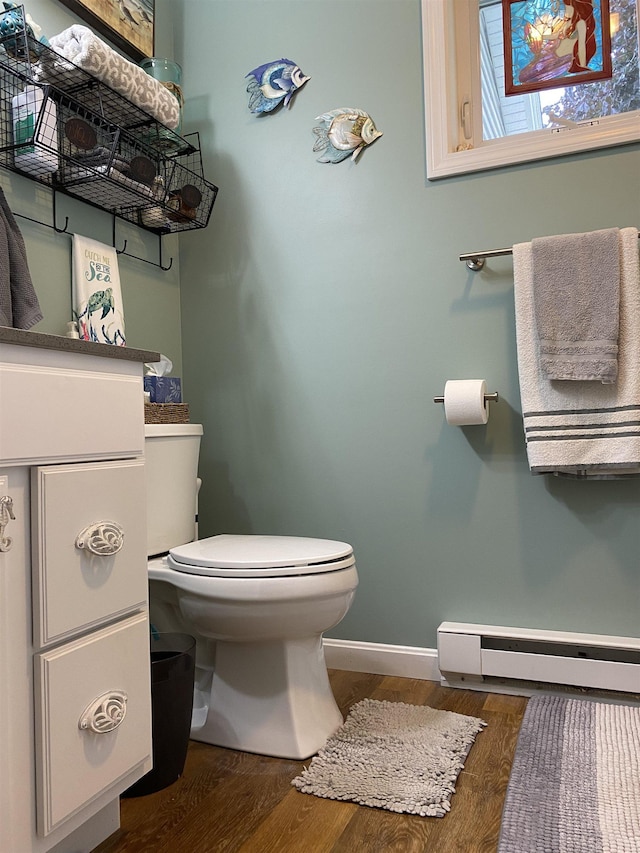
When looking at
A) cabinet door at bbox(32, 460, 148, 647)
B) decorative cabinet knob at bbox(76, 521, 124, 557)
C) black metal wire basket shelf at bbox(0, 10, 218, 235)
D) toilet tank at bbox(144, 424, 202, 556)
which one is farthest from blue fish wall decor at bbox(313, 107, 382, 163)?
decorative cabinet knob at bbox(76, 521, 124, 557)

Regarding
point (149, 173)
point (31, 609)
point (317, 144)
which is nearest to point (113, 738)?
point (31, 609)

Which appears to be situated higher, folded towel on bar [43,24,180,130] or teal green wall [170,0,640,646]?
folded towel on bar [43,24,180,130]

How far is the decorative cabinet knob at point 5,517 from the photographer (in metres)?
0.84

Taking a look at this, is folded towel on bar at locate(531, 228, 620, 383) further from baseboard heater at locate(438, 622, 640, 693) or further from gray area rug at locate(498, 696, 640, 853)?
gray area rug at locate(498, 696, 640, 853)

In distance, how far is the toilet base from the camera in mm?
1396

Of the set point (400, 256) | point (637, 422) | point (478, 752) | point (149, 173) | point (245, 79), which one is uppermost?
point (245, 79)

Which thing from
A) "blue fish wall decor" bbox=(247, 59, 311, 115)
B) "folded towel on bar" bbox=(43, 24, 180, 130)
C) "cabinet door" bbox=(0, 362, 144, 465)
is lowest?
"cabinet door" bbox=(0, 362, 144, 465)

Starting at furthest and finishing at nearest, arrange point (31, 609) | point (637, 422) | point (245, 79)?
point (245, 79), point (637, 422), point (31, 609)

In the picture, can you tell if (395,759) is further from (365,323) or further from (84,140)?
(84,140)

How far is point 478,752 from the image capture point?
137 cm

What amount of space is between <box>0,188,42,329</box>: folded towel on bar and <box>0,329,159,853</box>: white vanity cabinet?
482 millimetres

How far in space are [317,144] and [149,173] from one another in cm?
53

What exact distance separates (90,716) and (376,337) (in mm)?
1274

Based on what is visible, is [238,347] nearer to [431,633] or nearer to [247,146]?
[247,146]
